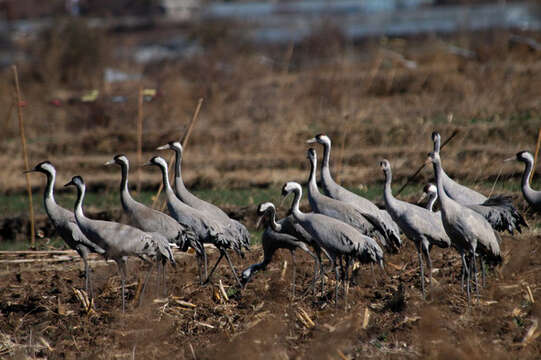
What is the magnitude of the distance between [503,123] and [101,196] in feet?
28.1

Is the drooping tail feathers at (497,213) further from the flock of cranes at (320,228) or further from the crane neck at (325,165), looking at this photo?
the crane neck at (325,165)

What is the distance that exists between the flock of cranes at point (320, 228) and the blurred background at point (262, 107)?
6.67ft

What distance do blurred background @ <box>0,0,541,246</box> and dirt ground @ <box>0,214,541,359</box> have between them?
7.72 feet

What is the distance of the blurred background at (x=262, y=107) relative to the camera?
1436 centimetres

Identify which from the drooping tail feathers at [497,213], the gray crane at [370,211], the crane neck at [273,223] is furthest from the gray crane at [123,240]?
the drooping tail feathers at [497,213]

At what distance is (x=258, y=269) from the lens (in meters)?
8.69

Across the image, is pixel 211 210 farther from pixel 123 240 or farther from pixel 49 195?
pixel 49 195

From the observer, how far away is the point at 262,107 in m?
19.9

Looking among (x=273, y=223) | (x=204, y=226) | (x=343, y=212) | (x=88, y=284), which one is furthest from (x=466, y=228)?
(x=88, y=284)

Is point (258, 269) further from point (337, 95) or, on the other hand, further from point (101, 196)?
point (337, 95)

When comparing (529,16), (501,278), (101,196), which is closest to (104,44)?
(101,196)

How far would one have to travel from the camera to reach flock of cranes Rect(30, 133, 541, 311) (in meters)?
7.71

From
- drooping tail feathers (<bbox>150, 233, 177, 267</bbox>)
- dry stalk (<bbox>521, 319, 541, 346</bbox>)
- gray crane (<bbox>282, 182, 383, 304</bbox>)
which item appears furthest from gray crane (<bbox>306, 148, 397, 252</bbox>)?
dry stalk (<bbox>521, 319, 541, 346</bbox>)

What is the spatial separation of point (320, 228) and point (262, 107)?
40.6 ft
